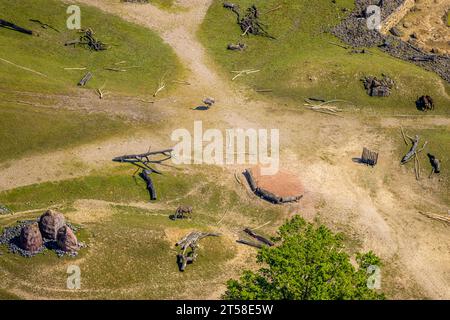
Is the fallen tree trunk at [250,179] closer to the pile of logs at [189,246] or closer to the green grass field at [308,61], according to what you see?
the pile of logs at [189,246]

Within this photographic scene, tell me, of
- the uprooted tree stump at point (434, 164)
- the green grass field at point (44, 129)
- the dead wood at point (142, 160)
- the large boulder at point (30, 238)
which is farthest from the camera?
the uprooted tree stump at point (434, 164)

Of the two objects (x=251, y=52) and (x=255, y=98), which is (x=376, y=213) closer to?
(x=255, y=98)

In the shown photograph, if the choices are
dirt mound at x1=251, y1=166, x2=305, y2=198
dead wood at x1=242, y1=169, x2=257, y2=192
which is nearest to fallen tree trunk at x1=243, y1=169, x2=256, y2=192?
dead wood at x1=242, y1=169, x2=257, y2=192

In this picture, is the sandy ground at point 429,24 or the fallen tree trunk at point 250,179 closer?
the fallen tree trunk at point 250,179

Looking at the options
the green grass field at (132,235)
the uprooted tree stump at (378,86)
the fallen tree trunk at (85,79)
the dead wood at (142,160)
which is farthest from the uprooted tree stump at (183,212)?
the uprooted tree stump at (378,86)

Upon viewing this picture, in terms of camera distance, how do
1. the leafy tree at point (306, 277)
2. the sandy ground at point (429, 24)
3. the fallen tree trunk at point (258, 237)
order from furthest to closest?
the sandy ground at point (429, 24) → the fallen tree trunk at point (258, 237) → the leafy tree at point (306, 277)

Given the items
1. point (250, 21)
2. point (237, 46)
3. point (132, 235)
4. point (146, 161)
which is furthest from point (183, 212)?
point (250, 21)

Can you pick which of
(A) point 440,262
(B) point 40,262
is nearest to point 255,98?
A: (A) point 440,262
